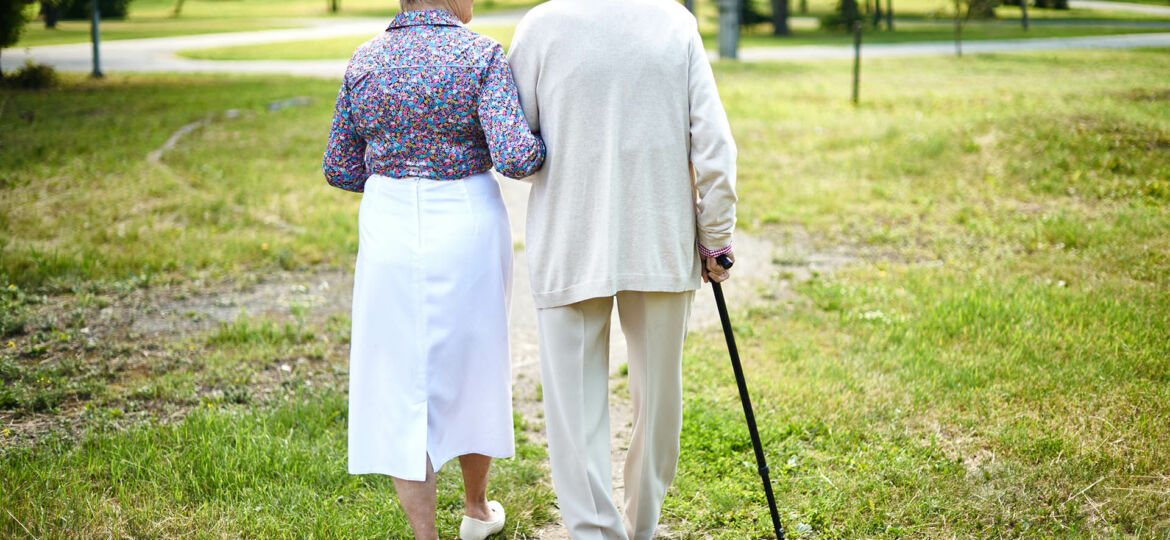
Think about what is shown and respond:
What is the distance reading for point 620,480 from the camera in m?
3.96

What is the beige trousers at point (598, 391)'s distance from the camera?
2.97 meters

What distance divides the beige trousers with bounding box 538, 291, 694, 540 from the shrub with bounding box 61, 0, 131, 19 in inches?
642

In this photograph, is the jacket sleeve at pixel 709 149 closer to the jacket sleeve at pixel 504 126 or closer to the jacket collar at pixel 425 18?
the jacket sleeve at pixel 504 126

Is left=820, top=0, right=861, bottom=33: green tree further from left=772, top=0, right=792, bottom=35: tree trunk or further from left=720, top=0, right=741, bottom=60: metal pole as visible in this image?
left=720, top=0, right=741, bottom=60: metal pole

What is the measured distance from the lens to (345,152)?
3.02 metres

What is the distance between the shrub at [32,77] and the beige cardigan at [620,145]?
14138mm

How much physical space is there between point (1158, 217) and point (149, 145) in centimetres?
1079

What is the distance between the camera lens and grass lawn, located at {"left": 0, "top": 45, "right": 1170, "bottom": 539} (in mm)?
3514

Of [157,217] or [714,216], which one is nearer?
[714,216]

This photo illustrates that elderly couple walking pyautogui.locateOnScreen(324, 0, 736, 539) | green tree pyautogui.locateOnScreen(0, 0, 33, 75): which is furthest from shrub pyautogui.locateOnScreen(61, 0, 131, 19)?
elderly couple walking pyautogui.locateOnScreen(324, 0, 736, 539)

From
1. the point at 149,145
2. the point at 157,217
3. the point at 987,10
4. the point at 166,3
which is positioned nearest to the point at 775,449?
the point at 157,217

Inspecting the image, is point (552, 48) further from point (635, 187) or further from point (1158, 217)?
point (1158, 217)

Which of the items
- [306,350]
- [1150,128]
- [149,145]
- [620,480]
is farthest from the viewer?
[149,145]

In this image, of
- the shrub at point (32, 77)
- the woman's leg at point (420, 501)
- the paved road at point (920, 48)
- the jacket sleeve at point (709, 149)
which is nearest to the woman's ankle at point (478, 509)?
the woman's leg at point (420, 501)
